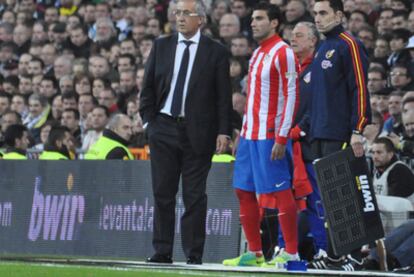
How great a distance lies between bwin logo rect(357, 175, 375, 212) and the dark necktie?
5.81 feet

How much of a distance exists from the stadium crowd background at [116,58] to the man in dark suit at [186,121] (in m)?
3.32

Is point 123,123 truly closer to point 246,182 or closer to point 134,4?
point 246,182

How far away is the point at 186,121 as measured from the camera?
38.4 feet

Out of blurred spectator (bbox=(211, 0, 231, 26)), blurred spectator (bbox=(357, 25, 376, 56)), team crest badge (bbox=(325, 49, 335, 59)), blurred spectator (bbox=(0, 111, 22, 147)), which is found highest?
blurred spectator (bbox=(211, 0, 231, 26))

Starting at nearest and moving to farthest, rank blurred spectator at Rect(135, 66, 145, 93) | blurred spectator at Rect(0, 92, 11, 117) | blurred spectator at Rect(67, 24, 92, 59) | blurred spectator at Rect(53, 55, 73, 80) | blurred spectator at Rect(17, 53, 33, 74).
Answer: blurred spectator at Rect(135, 66, 145, 93) < blurred spectator at Rect(0, 92, 11, 117) < blurred spectator at Rect(53, 55, 73, 80) < blurred spectator at Rect(67, 24, 92, 59) < blurred spectator at Rect(17, 53, 33, 74)

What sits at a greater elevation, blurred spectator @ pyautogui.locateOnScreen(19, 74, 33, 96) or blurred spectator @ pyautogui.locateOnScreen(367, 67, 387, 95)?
blurred spectator @ pyautogui.locateOnScreen(367, 67, 387, 95)

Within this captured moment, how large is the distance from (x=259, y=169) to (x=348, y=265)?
110cm

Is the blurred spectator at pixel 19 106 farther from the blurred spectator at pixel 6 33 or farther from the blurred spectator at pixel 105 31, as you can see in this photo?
the blurred spectator at pixel 6 33

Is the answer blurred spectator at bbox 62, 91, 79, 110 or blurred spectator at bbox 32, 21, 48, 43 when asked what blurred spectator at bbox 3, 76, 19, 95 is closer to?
blurred spectator at bbox 32, 21, 48, 43

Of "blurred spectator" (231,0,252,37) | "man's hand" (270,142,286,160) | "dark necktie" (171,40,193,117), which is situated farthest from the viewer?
"blurred spectator" (231,0,252,37)

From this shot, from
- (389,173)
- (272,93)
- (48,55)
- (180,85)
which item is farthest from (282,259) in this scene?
(48,55)

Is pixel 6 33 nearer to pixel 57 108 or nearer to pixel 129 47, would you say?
pixel 129 47

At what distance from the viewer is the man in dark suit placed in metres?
11.7

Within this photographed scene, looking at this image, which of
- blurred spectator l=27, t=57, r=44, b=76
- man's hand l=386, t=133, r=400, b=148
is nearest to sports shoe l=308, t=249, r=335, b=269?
man's hand l=386, t=133, r=400, b=148
